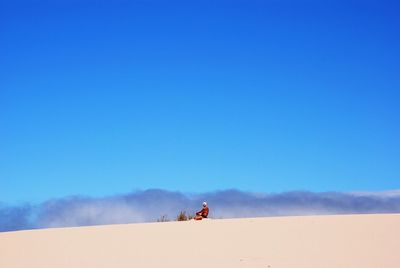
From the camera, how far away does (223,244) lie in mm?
16234

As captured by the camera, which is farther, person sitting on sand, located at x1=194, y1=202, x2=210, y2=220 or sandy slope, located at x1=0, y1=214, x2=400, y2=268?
person sitting on sand, located at x1=194, y1=202, x2=210, y2=220

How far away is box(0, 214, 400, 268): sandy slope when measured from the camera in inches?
557

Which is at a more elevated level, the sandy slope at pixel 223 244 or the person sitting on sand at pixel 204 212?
the person sitting on sand at pixel 204 212

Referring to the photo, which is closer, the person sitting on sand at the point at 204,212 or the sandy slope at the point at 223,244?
the sandy slope at the point at 223,244

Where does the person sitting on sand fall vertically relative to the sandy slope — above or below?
above

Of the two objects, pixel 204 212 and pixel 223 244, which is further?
pixel 204 212

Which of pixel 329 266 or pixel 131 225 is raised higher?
pixel 131 225

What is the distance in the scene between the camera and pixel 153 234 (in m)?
18.6

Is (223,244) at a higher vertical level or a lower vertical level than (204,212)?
lower

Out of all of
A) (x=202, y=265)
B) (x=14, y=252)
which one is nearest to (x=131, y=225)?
(x=14, y=252)

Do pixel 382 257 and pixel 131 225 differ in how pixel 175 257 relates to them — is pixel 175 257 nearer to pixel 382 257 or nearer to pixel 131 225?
pixel 382 257

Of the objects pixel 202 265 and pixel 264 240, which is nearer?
pixel 202 265

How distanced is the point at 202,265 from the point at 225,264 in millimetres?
537

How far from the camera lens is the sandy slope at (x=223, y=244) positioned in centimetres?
1416
